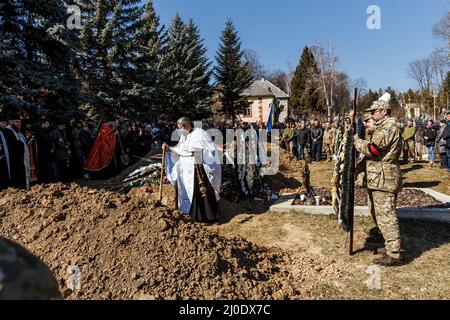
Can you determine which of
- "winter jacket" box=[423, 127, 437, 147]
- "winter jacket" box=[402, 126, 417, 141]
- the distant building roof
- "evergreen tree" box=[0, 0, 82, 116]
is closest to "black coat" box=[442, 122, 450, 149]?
"winter jacket" box=[423, 127, 437, 147]

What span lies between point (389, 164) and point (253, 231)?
273 cm

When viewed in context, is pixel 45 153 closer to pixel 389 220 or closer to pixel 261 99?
pixel 389 220

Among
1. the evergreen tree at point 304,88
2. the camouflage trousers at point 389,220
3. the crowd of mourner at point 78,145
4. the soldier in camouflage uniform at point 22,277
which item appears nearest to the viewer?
the soldier in camouflage uniform at point 22,277

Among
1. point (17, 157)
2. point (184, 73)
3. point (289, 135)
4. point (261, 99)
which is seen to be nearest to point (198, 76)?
point (184, 73)

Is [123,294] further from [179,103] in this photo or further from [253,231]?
[179,103]

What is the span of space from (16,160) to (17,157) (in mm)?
75

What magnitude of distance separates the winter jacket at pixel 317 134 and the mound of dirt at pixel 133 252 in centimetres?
1126

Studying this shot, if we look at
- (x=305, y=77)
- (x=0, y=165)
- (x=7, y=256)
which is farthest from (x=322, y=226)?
(x=305, y=77)

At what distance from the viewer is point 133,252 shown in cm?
390

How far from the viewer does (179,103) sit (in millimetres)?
29406

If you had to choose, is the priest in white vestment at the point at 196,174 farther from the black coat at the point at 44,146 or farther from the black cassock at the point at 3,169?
the black coat at the point at 44,146

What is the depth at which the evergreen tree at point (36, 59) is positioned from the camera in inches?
428

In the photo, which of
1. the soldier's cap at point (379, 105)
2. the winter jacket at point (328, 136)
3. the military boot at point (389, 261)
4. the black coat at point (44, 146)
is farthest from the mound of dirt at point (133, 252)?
the winter jacket at point (328, 136)

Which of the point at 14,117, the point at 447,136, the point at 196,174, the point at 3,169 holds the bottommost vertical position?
the point at 196,174
